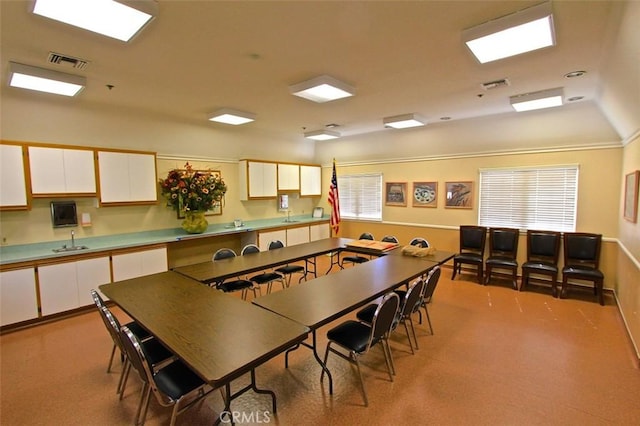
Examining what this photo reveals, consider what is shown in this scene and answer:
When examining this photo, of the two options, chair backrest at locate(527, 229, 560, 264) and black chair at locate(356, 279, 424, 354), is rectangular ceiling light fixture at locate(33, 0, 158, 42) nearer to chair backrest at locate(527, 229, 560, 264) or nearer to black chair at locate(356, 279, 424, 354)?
black chair at locate(356, 279, 424, 354)

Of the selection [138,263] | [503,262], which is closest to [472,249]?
[503,262]

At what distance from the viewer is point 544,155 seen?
4941 mm

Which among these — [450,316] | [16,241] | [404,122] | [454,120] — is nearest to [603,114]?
[454,120]

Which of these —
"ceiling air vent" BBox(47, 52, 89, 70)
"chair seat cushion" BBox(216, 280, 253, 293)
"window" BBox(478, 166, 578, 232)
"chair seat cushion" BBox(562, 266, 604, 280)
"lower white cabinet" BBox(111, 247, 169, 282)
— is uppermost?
"ceiling air vent" BBox(47, 52, 89, 70)

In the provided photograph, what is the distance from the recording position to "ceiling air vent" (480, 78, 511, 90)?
3.54m

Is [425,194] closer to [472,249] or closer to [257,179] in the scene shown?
[472,249]

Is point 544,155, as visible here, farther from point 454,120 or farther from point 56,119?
point 56,119

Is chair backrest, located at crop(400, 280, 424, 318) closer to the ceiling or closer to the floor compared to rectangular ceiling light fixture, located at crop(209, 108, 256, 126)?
closer to the floor

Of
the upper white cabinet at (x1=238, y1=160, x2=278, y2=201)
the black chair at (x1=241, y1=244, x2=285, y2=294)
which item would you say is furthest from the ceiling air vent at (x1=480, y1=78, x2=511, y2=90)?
the upper white cabinet at (x1=238, y1=160, x2=278, y2=201)

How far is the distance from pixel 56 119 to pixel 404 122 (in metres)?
5.17

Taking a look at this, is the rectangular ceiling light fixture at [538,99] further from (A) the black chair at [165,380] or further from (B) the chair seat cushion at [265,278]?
(A) the black chair at [165,380]

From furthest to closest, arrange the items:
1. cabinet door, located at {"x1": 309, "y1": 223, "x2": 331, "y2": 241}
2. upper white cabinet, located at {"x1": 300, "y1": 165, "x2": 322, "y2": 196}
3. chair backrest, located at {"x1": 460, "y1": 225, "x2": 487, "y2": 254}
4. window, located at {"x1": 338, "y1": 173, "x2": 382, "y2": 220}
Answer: upper white cabinet, located at {"x1": 300, "y1": 165, "x2": 322, "y2": 196} < cabinet door, located at {"x1": 309, "y1": 223, "x2": 331, "y2": 241} < window, located at {"x1": 338, "y1": 173, "x2": 382, "y2": 220} < chair backrest, located at {"x1": 460, "y1": 225, "x2": 487, "y2": 254}

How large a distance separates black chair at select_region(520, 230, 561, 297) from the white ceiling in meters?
2.09

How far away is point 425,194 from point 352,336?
174 inches
